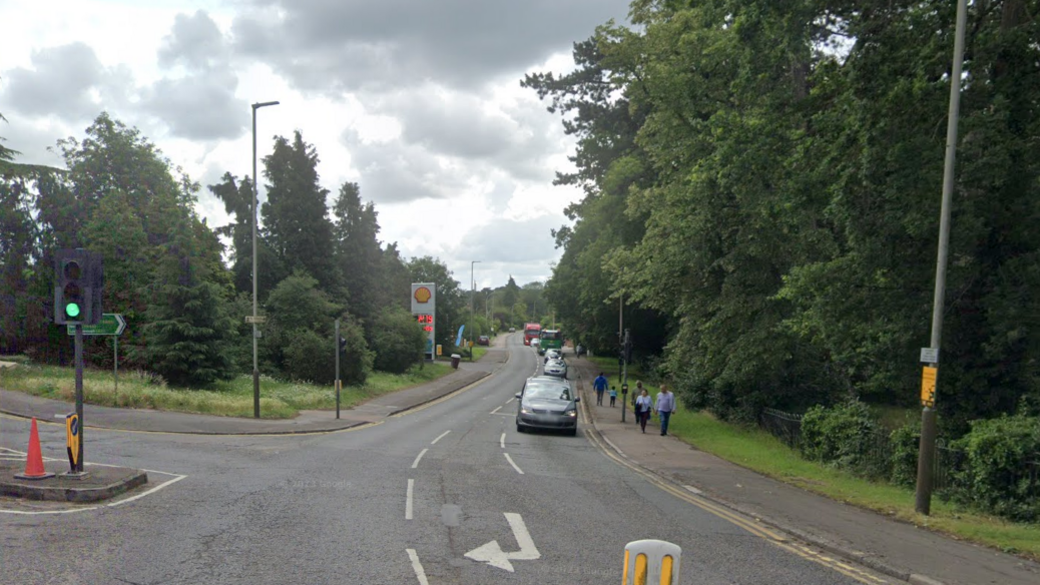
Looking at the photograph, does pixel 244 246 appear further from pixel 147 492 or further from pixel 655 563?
pixel 655 563

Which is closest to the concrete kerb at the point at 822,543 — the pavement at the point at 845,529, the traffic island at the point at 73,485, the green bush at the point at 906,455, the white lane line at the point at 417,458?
the pavement at the point at 845,529

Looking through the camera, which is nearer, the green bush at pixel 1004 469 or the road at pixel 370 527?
the road at pixel 370 527

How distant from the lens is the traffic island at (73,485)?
9.87 meters

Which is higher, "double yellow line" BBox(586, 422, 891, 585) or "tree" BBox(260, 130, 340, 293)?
"tree" BBox(260, 130, 340, 293)

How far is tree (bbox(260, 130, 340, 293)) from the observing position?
52.7 metres

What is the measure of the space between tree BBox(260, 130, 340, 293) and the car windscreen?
103 ft

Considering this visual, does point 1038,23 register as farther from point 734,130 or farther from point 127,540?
Answer: point 127,540

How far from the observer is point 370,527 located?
351 inches

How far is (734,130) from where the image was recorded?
17.8 meters

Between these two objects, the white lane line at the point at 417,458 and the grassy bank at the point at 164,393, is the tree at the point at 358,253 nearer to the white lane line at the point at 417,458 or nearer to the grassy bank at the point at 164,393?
the grassy bank at the point at 164,393

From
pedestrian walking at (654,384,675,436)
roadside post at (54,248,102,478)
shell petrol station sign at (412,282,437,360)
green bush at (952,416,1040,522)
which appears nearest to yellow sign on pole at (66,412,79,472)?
roadside post at (54,248,102,478)

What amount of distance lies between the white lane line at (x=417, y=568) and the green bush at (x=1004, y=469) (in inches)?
353

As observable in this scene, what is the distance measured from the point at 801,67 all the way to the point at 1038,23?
320 inches

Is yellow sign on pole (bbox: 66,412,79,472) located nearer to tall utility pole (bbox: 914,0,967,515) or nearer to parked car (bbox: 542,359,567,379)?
tall utility pole (bbox: 914,0,967,515)
